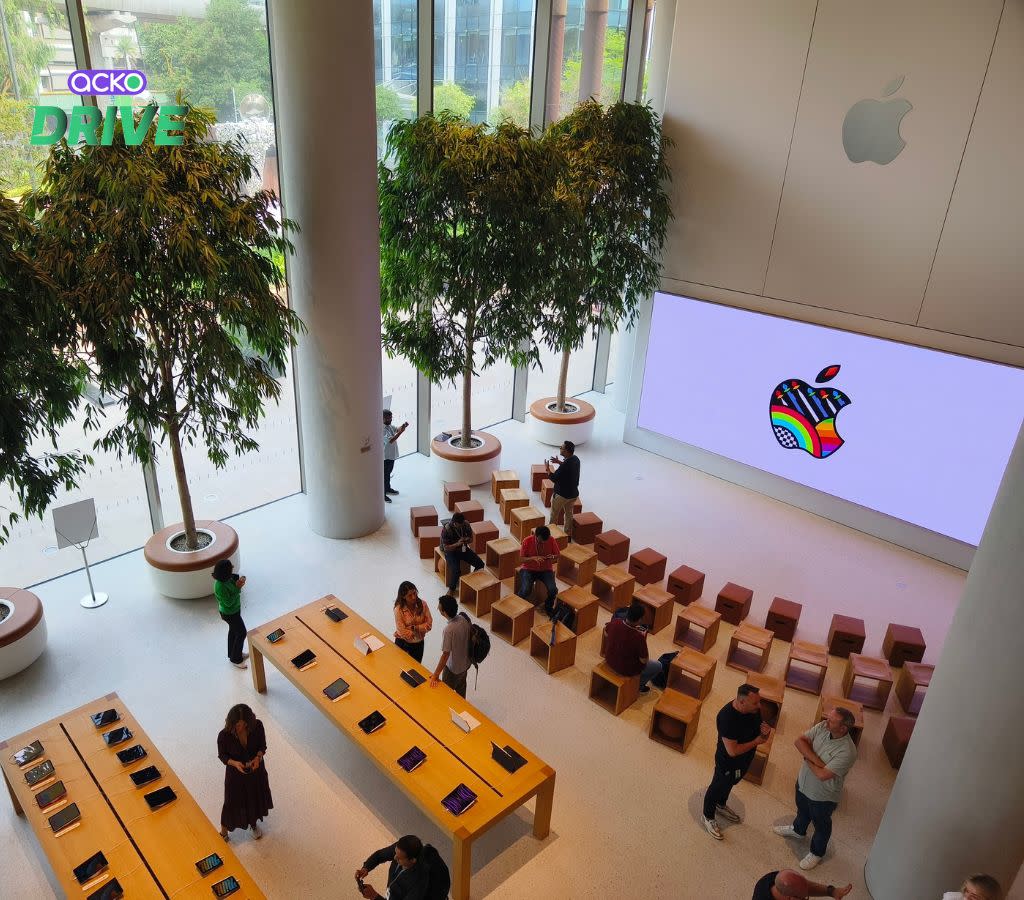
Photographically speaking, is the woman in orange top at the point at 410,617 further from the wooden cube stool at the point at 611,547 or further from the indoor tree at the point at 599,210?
the indoor tree at the point at 599,210

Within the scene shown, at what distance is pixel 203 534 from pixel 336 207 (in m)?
3.72

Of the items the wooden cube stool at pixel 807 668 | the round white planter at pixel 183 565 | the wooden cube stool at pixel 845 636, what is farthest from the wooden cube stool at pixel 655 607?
the round white planter at pixel 183 565

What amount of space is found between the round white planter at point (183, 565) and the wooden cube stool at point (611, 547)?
4.00 meters

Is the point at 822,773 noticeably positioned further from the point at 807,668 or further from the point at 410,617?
the point at 410,617

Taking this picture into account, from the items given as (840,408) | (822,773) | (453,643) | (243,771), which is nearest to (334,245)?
(453,643)

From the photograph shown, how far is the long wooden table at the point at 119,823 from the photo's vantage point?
444 cm

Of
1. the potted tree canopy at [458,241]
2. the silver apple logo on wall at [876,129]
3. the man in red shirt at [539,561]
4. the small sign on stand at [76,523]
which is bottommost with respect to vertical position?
the man in red shirt at [539,561]

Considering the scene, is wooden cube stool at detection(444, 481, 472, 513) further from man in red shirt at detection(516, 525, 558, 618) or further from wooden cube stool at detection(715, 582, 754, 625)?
wooden cube stool at detection(715, 582, 754, 625)

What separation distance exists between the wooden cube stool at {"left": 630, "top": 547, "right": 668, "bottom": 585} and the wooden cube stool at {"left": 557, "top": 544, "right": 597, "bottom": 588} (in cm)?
45

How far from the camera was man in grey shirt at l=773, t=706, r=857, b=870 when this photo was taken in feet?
16.6

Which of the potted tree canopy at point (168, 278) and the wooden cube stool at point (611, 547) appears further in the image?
the wooden cube stool at point (611, 547)

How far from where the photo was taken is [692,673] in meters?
6.75

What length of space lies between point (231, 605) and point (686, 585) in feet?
14.9

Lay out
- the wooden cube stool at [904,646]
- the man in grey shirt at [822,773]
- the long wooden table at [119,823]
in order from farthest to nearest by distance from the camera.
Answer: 1. the wooden cube stool at [904,646]
2. the man in grey shirt at [822,773]
3. the long wooden table at [119,823]
